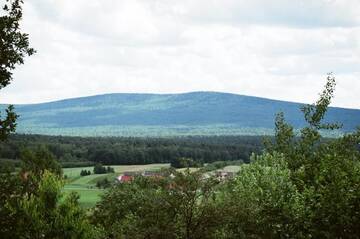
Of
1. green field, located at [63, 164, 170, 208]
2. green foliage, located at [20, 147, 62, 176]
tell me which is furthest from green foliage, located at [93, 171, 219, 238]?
green field, located at [63, 164, 170, 208]

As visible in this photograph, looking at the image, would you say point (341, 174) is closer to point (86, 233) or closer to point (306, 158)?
point (306, 158)

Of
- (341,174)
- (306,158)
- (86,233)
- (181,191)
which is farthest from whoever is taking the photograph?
(306,158)

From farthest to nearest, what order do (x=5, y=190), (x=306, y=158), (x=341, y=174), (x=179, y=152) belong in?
(x=179, y=152), (x=306, y=158), (x=341, y=174), (x=5, y=190)

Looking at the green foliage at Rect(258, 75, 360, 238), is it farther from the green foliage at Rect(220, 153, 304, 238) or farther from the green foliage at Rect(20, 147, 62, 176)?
the green foliage at Rect(20, 147, 62, 176)

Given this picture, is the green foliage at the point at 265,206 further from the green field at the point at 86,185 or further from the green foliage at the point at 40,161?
the green field at the point at 86,185

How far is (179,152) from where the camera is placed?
599ft

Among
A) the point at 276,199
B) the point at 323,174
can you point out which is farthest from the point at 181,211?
the point at 323,174

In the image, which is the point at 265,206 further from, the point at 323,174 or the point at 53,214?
the point at 53,214

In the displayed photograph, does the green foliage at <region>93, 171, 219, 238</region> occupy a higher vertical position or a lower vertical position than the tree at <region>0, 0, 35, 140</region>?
lower

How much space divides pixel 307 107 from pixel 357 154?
477cm

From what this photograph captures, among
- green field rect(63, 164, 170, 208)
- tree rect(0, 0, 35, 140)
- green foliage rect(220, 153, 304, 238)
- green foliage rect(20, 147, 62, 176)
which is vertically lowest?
green field rect(63, 164, 170, 208)

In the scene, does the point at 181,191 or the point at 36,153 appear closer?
the point at 181,191

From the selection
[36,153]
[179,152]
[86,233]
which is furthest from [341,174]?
[179,152]

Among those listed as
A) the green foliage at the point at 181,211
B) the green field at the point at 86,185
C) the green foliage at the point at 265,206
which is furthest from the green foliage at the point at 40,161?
the green foliage at the point at 181,211
